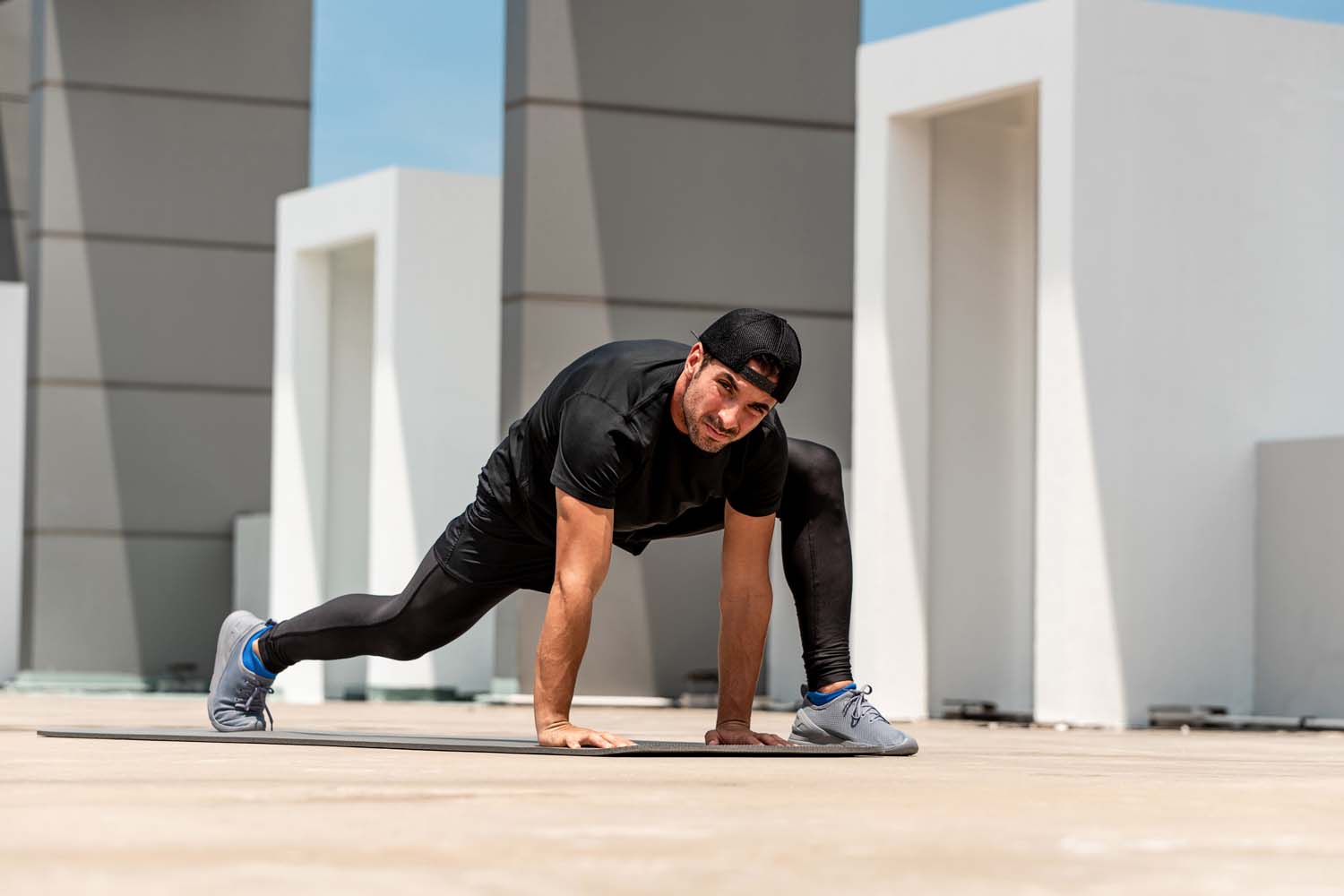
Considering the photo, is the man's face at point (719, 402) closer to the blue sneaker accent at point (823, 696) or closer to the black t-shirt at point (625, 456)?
the black t-shirt at point (625, 456)

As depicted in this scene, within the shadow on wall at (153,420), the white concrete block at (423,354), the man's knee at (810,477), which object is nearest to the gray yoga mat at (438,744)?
the man's knee at (810,477)

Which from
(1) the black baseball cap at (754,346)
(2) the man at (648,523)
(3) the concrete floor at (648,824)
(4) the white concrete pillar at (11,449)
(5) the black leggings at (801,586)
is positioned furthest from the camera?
(4) the white concrete pillar at (11,449)

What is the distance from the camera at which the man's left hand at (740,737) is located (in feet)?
17.6

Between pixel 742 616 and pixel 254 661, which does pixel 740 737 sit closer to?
pixel 742 616

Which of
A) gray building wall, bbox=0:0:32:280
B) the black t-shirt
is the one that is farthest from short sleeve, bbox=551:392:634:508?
gray building wall, bbox=0:0:32:280

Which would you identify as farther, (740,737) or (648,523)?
(740,737)

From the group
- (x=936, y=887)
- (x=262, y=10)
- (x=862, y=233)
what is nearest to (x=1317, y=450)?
(x=862, y=233)

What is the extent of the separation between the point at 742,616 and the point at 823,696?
0.31 metres

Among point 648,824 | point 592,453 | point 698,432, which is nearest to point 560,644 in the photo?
point 592,453

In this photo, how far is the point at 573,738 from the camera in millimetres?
4906

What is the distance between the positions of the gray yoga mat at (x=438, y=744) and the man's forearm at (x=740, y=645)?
0.16 m

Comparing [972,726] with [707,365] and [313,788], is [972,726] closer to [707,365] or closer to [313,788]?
[707,365]

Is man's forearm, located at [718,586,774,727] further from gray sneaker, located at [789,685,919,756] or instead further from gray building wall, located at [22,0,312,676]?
gray building wall, located at [22,0,312,676]

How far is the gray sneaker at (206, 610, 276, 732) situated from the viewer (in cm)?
589
